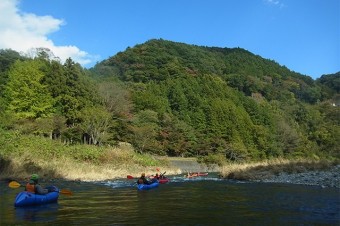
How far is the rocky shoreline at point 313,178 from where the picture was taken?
24.0m

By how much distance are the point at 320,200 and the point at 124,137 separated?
38647 mm

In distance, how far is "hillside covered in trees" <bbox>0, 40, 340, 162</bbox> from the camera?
47875 millimetres

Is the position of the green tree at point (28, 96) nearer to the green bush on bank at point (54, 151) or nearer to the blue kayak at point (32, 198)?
the green bush on bank at point (54, 151)

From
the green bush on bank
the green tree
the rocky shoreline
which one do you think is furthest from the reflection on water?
the green tree

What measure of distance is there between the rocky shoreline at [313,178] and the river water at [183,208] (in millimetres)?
2722

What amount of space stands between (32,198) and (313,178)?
18290 mm

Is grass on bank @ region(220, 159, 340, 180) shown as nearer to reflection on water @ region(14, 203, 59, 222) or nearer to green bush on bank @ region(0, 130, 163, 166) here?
green bush on bank @ region(0, 130, 163, 166)

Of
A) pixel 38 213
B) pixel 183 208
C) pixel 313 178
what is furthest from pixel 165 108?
pixel 38 213

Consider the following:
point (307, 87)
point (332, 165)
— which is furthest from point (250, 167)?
point (307, 87)

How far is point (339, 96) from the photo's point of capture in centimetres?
13212

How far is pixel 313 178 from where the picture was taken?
85.0 ft

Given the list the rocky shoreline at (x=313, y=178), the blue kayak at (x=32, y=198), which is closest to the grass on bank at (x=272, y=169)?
the rocky shoreline at (x=313, y=178)

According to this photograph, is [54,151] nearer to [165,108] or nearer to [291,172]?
[291,172]

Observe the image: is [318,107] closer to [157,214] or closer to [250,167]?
[250,167]
